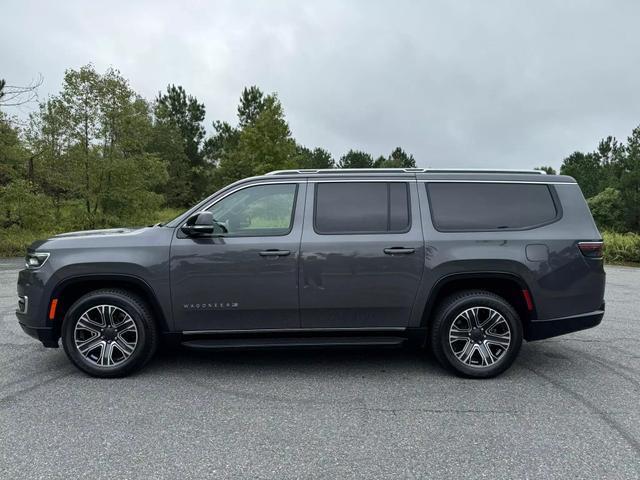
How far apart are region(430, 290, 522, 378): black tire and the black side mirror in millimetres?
2210

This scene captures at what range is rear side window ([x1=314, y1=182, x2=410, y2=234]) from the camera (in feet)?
14.1

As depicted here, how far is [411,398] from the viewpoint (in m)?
3.83

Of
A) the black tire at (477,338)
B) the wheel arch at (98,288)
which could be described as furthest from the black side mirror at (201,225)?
the black tire at (477,338)

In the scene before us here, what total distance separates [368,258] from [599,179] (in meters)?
49.0

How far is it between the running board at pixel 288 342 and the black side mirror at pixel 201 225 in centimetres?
99

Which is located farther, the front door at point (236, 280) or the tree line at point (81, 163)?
the tree line at point (81, 163)

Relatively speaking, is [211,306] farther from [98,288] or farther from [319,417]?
[319,417]

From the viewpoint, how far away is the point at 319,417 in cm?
346

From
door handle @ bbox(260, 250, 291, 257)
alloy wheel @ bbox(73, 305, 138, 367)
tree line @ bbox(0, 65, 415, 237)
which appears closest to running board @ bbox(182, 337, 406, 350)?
alloy wheel @ bbox(73, 305, 138, 367)

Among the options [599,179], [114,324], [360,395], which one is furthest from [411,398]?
[599,179]

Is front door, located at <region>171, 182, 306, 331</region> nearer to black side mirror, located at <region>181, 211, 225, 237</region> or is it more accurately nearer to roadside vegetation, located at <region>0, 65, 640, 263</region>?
black side mirror, located at <region>181, 211, 225, 237</region>

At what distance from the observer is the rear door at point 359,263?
418 cm

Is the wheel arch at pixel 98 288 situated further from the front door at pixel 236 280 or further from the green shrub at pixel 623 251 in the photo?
the green shrub at pixel 623 251

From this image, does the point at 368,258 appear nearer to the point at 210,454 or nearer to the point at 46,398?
the point at 210,454
